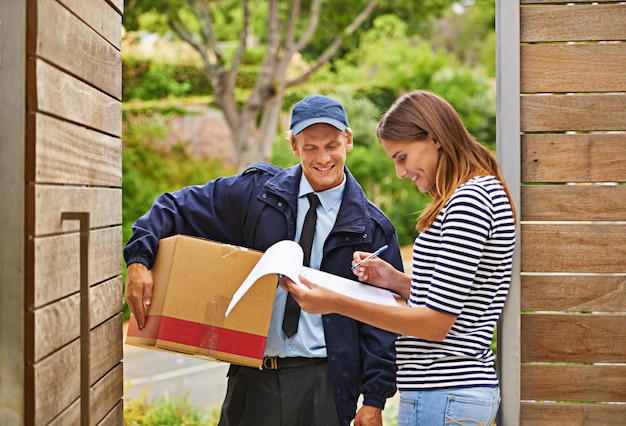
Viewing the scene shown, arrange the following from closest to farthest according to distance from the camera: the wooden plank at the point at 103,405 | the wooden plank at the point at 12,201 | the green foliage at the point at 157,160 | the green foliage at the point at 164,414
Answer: the wooden plank at the point at 12,201 < the wooden plank at the point at 103,405 < the green foliage at the point at 164,414 < the green foliage at the point at 157,160

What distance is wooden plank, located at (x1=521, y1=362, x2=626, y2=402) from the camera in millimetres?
2193

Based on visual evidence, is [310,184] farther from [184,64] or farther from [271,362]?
[184,64]

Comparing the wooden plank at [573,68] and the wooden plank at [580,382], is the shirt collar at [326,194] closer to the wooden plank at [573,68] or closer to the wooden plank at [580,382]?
the wooden plank at [573,68]

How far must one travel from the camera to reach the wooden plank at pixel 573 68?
7.23 feet

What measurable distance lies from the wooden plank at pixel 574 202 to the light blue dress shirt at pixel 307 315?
0.57 m

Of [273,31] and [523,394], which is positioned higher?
[273,31]

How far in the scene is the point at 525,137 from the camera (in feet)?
7.27

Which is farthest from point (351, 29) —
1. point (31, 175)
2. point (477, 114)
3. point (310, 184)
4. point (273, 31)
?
point (31, 175)

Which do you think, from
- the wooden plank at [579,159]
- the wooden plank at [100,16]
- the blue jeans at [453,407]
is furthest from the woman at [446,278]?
the wooden plank at [100,16]

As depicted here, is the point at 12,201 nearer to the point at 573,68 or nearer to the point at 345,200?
the point at 345,200

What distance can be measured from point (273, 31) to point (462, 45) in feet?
29.6

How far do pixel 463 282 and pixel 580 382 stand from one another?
702mm

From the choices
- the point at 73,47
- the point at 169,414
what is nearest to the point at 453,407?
the point at 73,47

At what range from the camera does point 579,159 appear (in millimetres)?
2203
